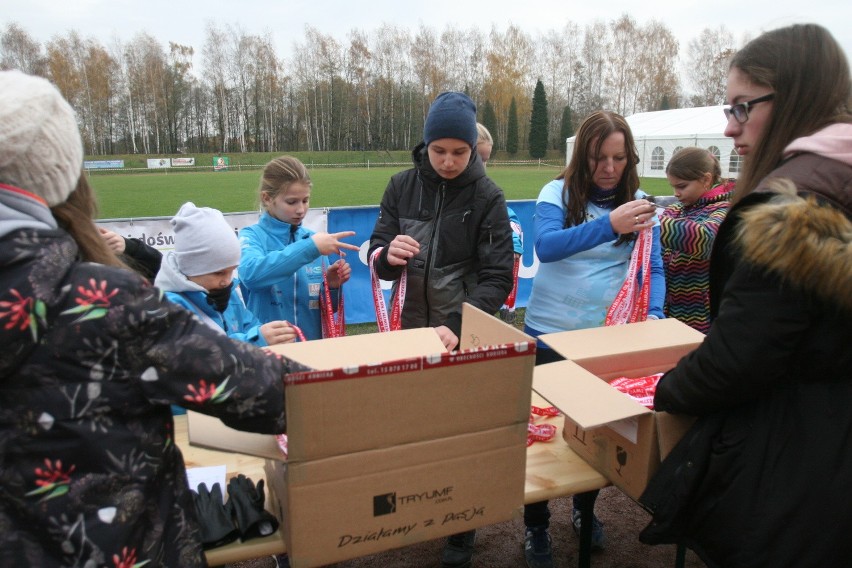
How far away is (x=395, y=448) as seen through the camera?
1280 millimetres

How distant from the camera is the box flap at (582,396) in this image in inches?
58.6

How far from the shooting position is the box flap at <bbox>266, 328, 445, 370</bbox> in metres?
1.82

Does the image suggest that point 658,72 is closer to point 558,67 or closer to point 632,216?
point 558,67

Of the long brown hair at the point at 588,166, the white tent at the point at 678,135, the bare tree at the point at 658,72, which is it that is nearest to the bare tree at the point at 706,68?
the bare tree at the point at 658,72

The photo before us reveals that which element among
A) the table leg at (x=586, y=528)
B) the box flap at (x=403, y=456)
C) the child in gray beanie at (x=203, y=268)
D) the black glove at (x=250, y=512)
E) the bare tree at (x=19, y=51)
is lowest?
the table leg at (x=586, y=528)

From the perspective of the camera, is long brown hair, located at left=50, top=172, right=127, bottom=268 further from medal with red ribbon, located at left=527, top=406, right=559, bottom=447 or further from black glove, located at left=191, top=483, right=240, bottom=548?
medal with red ribbon, located at left=527, top=406, right=559, bottom=447

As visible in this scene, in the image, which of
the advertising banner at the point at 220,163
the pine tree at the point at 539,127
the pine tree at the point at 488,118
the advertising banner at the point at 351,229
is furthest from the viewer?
the pine tree at the point at 488,118

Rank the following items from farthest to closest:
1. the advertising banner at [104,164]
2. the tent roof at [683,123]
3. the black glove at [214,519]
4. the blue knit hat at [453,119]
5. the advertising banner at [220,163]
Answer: the advertising banner at [220,163] < the advertising banner at [104,164] < the tent roof at [683,123] < the blue knit hat at [453,119] < the black glove at [214,519]

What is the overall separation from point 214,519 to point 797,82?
5.86 ft

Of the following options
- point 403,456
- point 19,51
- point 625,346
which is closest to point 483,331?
point 625,346

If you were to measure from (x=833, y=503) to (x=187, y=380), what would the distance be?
1.37m

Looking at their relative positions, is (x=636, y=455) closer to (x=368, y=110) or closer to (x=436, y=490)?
(x=436, y=490)

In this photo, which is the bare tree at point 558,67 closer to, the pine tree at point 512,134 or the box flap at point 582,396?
the pine tree at point 512,134

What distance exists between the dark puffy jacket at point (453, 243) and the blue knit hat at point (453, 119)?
0.17 metres
